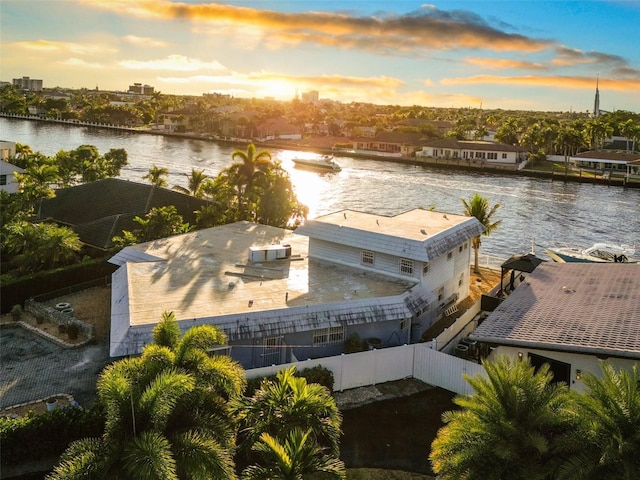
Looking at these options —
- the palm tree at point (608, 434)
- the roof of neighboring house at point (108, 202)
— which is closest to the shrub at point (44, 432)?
the palm tree at point (608, 434)

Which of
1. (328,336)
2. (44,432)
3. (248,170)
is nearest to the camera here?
(44,432)

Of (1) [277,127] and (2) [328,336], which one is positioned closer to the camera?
Answer: (2) [328,336]

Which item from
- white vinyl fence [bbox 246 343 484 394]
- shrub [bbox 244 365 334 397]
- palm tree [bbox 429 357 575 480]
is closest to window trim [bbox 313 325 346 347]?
white vinyl fence [bbox 246 343 484 394]

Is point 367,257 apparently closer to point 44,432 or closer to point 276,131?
point 44,432

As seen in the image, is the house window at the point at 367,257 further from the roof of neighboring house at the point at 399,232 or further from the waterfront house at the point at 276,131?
the waterfront house at the point at 276,131

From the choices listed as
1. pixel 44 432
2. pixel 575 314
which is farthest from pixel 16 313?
pixel 575 314
